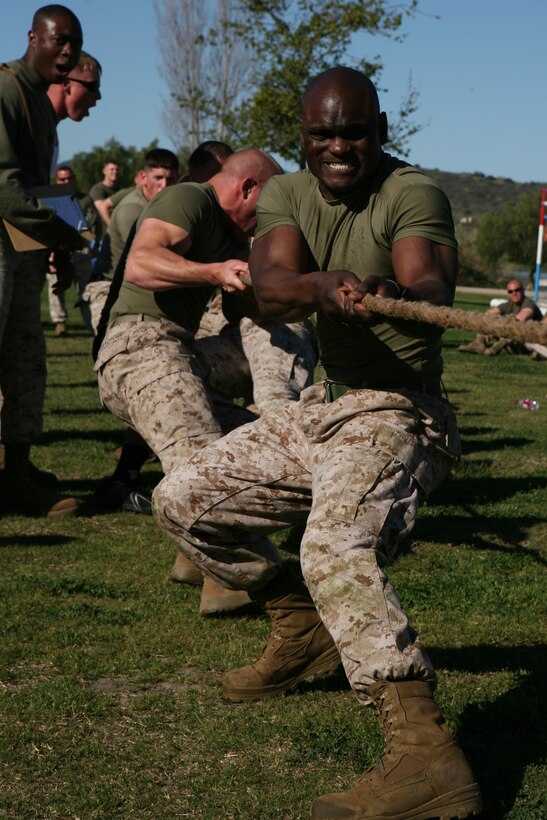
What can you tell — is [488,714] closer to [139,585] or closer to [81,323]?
[139,585]

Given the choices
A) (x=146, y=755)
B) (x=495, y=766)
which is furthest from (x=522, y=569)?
(x=146, y=755)

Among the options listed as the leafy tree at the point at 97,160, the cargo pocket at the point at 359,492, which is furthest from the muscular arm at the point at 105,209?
the leafy tree at the point at 97,160

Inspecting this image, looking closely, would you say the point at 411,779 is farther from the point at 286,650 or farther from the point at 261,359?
the point at 261,359

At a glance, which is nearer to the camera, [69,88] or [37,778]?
[37,778]

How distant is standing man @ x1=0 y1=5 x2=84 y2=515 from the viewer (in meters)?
6.30

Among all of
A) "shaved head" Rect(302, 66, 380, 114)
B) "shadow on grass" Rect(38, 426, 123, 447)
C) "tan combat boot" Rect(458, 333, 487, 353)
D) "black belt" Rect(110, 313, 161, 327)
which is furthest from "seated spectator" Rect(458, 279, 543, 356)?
"shaved head" Rect(302, 66, 380, 114)

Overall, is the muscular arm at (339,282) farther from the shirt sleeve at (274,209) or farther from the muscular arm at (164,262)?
the muscular arm at (164,262)

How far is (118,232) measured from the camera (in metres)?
8.59

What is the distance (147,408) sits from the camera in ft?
17.3

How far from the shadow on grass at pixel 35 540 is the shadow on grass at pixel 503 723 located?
8.12ft

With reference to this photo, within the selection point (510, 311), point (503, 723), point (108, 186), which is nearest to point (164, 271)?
point (503, 723)

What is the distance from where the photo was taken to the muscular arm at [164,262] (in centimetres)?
539

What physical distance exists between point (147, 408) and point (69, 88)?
2792mm

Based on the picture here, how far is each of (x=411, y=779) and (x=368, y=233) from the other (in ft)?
5.28
